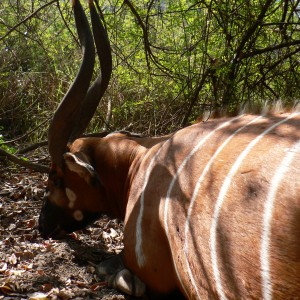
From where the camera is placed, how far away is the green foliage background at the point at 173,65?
449 centimetres

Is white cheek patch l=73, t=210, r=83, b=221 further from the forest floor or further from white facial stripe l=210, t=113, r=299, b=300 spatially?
white facial stripe l=210, t=113, r=299, b=300

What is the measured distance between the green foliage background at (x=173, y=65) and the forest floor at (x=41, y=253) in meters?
1.03

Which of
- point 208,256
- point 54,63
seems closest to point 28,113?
point 54,63

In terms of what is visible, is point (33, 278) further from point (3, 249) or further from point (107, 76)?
point (107, 76)

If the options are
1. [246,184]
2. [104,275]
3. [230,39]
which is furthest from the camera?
[230,39]

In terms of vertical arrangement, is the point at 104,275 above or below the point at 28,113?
below

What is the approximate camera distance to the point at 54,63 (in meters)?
6.73

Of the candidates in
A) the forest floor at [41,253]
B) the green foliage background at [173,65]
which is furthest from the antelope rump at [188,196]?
the green foliage background at [173,65]

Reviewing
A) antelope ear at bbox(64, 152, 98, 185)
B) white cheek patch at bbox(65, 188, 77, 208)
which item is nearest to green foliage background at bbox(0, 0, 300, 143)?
antelope ear at bbox(64, 152, 98, 185)

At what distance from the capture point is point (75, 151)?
3.39 m

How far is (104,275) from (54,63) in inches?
167

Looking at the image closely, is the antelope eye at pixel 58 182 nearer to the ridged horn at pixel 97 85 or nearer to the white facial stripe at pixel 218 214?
the ridged horn at pixel 97 85

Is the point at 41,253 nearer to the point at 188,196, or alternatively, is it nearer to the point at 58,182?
the point at 58,182

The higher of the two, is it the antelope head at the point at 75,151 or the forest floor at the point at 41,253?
the antelope head at the point at 75,151
